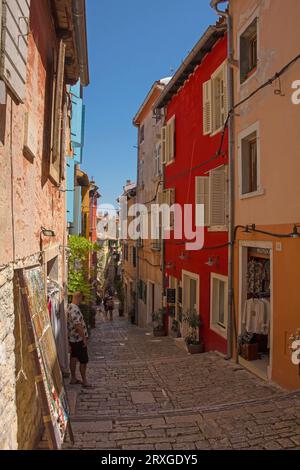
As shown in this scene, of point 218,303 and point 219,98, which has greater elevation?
point 219,98

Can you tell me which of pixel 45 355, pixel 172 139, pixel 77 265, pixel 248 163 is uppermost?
pixel 172 139

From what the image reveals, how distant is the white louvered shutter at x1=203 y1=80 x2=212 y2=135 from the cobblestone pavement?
658 cm

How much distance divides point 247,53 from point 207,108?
2.36 meters

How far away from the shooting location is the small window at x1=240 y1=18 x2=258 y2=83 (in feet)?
31.6

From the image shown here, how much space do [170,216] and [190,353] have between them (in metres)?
5.89

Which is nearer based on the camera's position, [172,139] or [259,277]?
[259,277]

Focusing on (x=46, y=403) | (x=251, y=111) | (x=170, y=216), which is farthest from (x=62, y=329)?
(x=170, y=216)

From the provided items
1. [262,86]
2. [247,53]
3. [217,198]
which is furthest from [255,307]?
[247,53]

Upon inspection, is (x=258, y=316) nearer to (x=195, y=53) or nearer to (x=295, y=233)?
(x=295, y=233)

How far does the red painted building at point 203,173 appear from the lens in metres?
10.8

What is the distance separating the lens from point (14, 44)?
12.2 ft

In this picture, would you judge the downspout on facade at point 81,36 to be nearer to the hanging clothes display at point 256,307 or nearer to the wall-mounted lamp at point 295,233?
the wall-mounted lamp at point 295,233

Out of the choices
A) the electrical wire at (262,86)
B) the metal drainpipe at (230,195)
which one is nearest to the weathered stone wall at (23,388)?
the metal drainpipe at (230,195)

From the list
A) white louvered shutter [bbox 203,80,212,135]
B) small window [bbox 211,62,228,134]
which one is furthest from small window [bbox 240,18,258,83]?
white louvered shutter [bbox 203,80,212,135]
